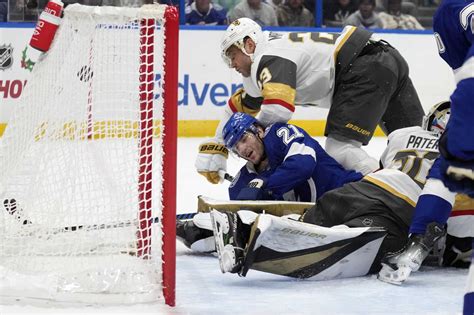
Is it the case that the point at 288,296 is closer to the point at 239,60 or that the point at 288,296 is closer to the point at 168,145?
the point at 168,145

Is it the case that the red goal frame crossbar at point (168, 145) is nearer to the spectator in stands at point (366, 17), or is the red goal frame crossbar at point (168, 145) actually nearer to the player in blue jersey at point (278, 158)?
the player in blue jersey at point (278, 158)

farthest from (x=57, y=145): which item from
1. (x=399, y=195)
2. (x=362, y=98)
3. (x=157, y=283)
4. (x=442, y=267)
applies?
(x=362, y=98)

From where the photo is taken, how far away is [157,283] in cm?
303

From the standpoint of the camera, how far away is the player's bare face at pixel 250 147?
12.6ft

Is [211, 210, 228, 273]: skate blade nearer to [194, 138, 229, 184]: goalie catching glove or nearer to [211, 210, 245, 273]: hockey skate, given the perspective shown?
[211, 210, 245, 273]: hockey skate

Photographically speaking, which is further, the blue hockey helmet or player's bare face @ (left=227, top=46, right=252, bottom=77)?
player's bare face @ (left=227, top=46, right=252, bottom=77)

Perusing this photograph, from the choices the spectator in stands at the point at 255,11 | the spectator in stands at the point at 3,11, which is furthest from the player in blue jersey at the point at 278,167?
the spectator in stands at the point at 255,11

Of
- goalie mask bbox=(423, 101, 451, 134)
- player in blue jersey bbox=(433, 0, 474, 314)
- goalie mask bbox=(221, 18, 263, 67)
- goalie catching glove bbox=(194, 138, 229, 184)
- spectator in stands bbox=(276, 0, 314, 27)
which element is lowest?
spectator in stands bbox=(276, 0, 314, 27)

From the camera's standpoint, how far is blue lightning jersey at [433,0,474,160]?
1935mm

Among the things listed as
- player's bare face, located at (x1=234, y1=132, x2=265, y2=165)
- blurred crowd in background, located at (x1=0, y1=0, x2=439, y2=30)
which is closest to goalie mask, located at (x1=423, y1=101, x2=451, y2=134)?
player's bare face, located at (x1=234, y1=132, x2=265, y2=165)

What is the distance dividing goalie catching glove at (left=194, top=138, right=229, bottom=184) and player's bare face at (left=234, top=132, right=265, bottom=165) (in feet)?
1.76

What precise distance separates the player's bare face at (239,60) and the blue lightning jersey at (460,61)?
1.73m

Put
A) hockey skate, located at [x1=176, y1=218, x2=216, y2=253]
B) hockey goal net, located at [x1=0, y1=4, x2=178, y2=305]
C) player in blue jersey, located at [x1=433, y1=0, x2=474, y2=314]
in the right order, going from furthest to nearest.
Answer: hockey skate, located at [x1=176, y1=218, x2=216, y2=253] < hockey goal net, located at [x1=0, y1=4, x2=178, y2=305] < player in blue jersey, located at [x1=433, y1=0, x2=474, y2=314]

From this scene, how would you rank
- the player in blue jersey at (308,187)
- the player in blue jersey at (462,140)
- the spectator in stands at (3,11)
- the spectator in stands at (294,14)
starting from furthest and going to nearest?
the spectator in stands at (294,14)
the spectator in stands at (3,11)
the player in blue jersey at (308,187)
the player in blue jersey at (462,140)
